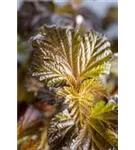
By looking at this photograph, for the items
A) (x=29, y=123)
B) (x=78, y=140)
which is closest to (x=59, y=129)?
(x=78, y=140)

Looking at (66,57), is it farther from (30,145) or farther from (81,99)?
(30,145)

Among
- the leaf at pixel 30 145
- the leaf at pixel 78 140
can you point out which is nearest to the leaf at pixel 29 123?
the leaf at pixel 30 145

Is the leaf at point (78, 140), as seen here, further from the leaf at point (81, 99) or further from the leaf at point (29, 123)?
the leaf at point (29, 123)

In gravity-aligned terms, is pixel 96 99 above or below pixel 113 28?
below

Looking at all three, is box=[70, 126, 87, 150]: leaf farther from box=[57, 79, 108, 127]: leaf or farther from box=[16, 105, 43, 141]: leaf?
box=[16, 105, 43, 141]: leaf

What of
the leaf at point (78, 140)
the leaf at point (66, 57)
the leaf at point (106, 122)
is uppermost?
the leaf at point (66, 57)
